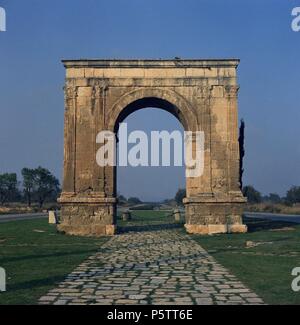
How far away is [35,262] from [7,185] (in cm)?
6051

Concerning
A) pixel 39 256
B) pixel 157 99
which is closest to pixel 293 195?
pixel 157 99

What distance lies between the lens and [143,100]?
18844 mm

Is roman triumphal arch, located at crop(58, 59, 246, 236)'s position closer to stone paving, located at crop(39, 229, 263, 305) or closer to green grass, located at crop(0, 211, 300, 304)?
green grass, located at crop(0, 211, 300, 304)

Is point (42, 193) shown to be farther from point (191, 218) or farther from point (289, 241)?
point (289, 241)

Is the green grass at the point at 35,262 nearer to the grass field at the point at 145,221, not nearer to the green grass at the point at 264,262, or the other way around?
the green grass at the point at 264,262

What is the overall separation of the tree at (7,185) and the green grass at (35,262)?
177ft

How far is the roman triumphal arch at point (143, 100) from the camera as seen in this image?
1759 centimetres

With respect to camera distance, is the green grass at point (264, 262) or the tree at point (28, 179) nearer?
the green grass at point (264, 262)

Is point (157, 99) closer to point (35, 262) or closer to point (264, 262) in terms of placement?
A: point (264, 262)

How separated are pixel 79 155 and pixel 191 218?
554 cm

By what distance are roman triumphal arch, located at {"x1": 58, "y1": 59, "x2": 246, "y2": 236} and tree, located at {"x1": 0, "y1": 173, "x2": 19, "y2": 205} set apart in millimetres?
51423

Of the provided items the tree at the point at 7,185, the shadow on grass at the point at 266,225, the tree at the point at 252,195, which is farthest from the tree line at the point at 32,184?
the shadow on grass at the point at 266,225

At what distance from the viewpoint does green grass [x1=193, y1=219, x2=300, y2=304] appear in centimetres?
644

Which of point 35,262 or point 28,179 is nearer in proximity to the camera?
point 35,262
